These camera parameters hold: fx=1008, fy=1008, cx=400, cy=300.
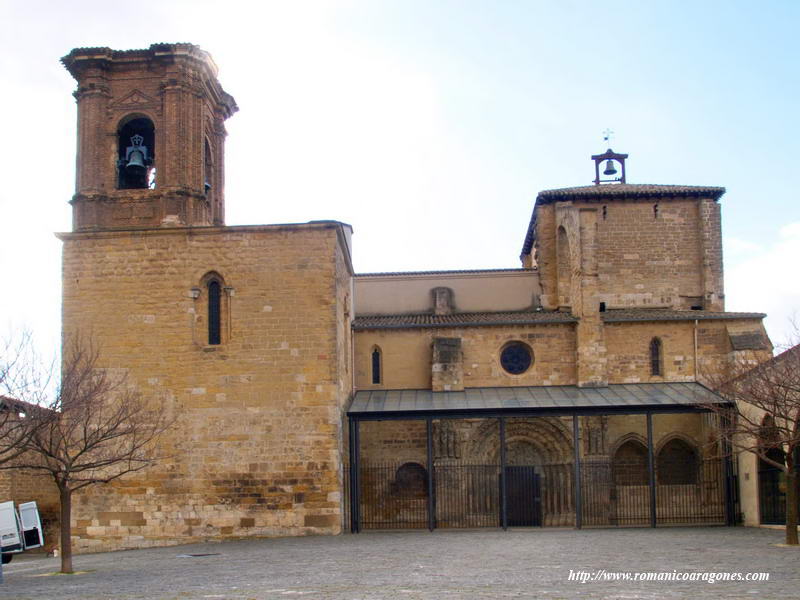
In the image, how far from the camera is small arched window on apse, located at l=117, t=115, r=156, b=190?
77.8 feet

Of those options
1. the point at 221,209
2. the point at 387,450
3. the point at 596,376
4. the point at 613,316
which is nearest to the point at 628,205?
the point at 613,316

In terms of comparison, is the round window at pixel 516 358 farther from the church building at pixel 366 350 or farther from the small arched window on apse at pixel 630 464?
the small arched window on apse at pixel 630 464

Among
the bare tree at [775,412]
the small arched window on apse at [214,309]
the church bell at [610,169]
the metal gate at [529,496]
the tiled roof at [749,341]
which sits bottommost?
the metal gate at [529,496]

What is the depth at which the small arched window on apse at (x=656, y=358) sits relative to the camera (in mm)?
29016

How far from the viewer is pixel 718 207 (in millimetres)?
32469

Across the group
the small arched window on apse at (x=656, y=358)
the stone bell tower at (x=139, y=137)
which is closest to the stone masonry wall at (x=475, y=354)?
the small arched window on apse at (x=656, y=358)

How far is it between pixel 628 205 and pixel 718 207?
2863 millimetres

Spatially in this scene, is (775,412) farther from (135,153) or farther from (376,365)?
(135,153)

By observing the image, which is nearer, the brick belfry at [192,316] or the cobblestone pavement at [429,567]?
the cobblestone pavement at [429,567]

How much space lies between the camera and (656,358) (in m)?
29.2

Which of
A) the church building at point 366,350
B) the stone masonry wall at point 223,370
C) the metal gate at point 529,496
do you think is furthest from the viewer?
the metal gate at point 529,496

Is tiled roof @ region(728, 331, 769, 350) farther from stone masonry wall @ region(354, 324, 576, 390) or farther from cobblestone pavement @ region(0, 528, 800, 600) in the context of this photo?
cobblestone pavement @ region(0, 528, 800, 600)

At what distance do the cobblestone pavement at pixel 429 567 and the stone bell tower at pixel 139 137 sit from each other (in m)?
7.80

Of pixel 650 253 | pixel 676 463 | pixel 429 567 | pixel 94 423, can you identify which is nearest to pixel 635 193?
pixel 650 253
